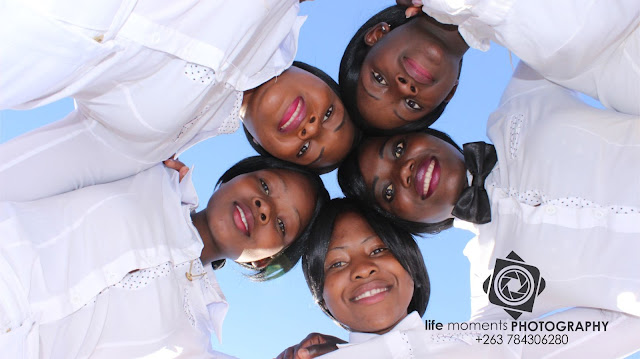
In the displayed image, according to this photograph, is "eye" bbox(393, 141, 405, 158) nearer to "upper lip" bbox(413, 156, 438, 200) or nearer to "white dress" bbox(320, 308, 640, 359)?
"upper lip" bbox(413, 156, 438, 200)

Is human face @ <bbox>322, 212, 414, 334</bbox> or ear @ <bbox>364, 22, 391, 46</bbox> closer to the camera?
human face @ <bbox>322, 212, 414, 334</bbox>

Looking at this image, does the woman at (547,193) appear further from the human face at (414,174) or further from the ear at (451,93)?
the ear at (451,93)

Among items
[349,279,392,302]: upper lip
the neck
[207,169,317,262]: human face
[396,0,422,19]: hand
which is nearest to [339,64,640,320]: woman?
[349,279,392,302]: upper lip

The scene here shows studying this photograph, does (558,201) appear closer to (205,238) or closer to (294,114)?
(294,114)

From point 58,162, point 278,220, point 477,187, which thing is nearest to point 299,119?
point 278,220

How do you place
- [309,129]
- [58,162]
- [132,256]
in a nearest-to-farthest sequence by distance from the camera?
[132,256], [58,162], [309,129]

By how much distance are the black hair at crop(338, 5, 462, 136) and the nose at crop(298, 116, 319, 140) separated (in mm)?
255

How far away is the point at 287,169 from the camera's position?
9.48 ft

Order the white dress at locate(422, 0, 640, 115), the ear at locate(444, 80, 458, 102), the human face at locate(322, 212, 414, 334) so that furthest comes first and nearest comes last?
the ear at locate(444, 80, 458, 102) < the human face at locate(322, 212, 414, 334) < the white dress at locate(422, 0, 640, 115)

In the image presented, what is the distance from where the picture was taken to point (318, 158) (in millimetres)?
2766

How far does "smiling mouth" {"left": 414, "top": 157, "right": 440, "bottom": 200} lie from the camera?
260 cm

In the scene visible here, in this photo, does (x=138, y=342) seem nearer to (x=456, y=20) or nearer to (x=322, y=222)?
(x=322, y=222)
